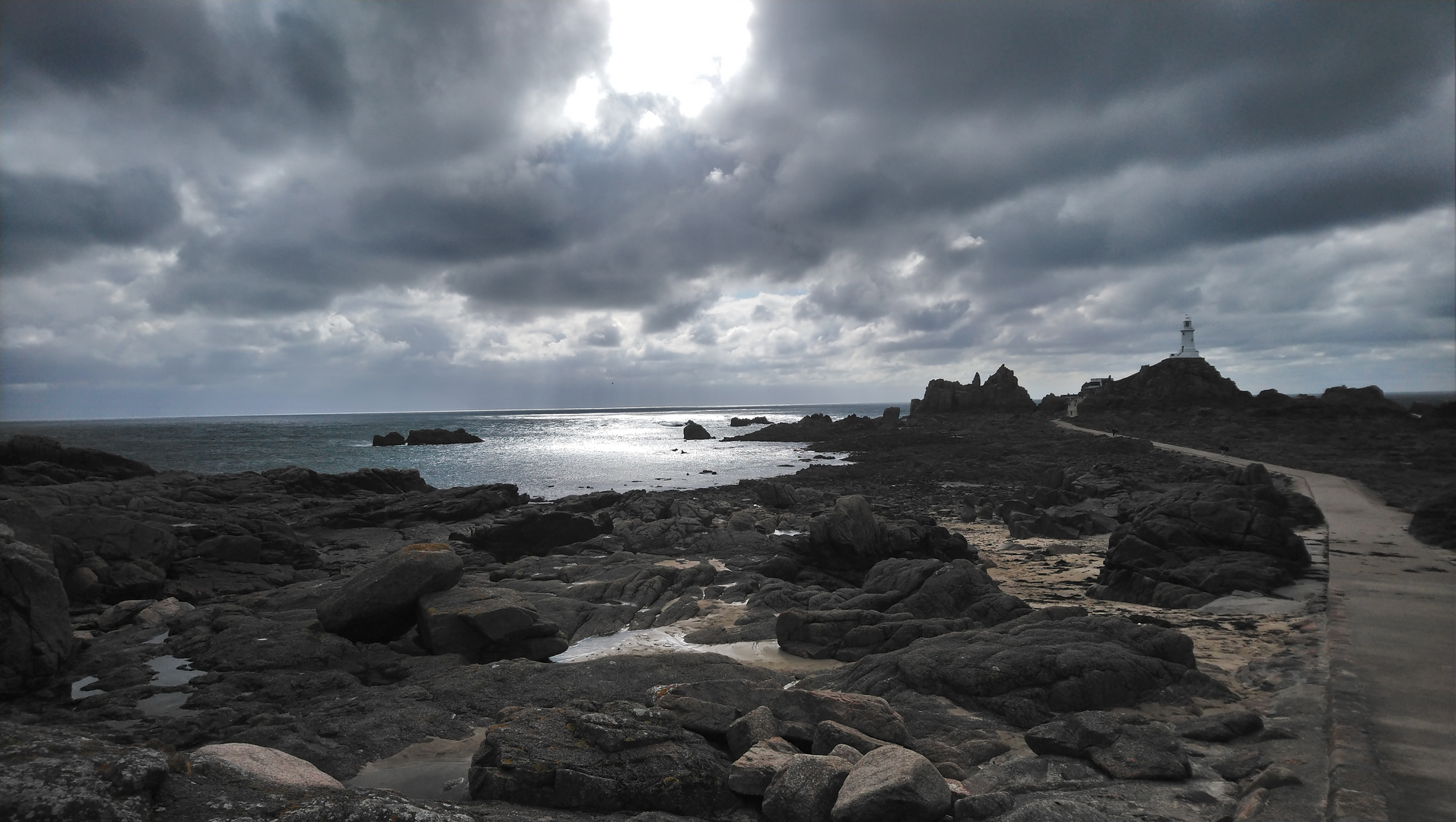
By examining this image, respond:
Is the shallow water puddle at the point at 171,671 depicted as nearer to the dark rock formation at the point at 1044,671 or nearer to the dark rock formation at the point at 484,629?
the dark rock formation at the point at 484,629

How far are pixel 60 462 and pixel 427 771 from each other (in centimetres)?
4095

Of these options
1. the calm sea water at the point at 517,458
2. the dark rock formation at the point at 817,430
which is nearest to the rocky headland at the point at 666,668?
the calm sea water at the point at 517,458

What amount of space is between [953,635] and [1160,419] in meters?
71.3

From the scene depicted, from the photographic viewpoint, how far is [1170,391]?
72.9 meters

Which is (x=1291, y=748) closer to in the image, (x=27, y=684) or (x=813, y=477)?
(x=27, y=684)

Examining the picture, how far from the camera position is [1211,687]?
8.30 m

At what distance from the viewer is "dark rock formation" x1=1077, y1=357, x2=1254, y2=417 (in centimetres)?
6856

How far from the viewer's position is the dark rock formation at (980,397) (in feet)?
317

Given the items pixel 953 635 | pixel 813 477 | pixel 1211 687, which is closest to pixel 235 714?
pixel 953 635

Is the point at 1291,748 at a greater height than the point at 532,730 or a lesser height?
lesser

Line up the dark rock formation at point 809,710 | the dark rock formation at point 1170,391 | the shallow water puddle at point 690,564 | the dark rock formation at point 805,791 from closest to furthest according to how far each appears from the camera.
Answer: the dark rock formation at point 805,791 → the dark rock formation at point 809,710 → the shallow water puddle at point 690,564 → the dark rock formation at point 1170,391

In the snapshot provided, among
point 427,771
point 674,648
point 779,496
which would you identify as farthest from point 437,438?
point 427,771

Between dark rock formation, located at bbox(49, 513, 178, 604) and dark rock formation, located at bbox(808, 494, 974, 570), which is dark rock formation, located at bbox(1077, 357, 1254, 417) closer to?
dark rock formation, located at bbox(808, 494, 974, 570)

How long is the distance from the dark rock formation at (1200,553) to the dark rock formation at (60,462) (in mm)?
41689
